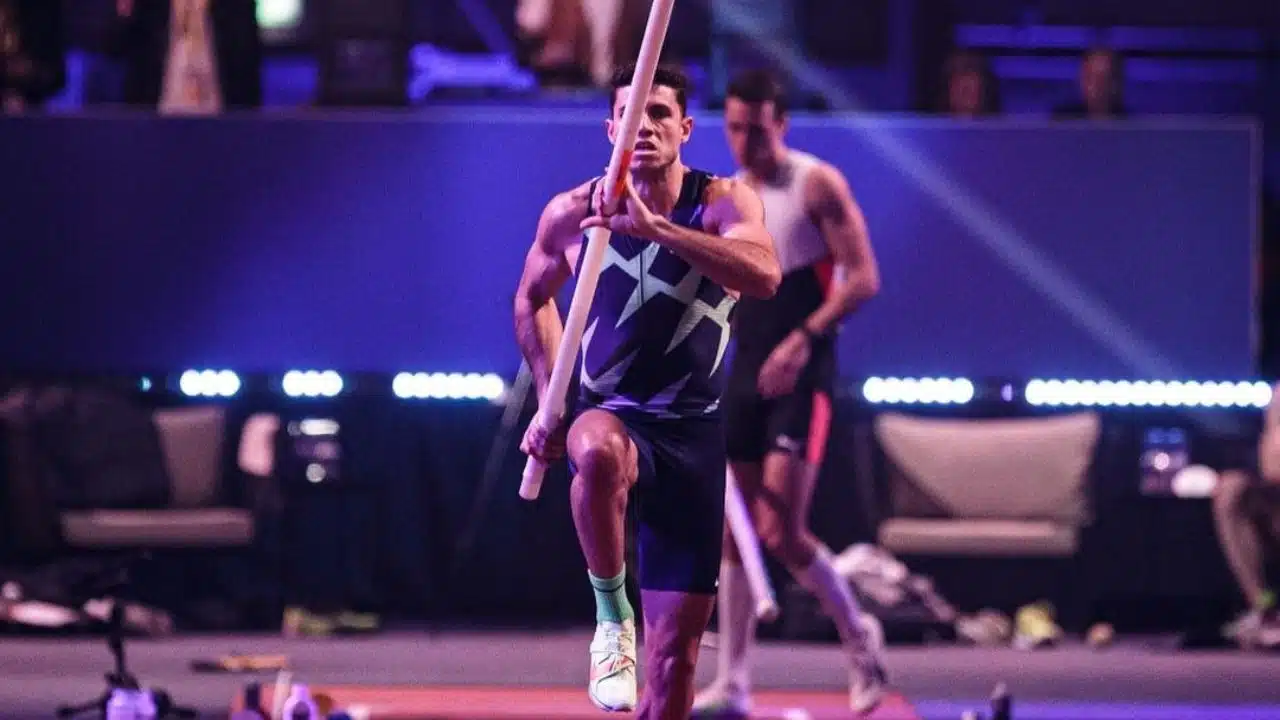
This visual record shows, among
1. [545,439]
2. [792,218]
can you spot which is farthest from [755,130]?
[545,439]

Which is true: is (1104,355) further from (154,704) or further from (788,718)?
(154,704)

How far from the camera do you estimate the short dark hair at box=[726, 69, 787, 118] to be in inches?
247

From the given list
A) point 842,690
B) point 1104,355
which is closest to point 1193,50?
point 1104,355

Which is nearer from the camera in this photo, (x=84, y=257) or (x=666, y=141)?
(x=666, y=141)

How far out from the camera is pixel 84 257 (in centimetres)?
912

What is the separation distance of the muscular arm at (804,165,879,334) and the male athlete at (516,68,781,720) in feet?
5.55

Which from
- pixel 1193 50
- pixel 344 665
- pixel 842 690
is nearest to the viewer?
pixel 842 690

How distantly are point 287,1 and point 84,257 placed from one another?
2320 millimetres

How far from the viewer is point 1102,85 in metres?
9.24

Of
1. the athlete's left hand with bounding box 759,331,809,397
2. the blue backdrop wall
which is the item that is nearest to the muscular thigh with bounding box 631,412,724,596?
the athlete's left hand with bounding box 759,331,809,397

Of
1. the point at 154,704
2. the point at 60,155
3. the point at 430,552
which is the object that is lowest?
the point at 430,552

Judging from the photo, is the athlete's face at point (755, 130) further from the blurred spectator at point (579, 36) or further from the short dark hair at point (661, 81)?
the blurred spectator at point (579, 36)

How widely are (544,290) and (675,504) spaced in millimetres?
595

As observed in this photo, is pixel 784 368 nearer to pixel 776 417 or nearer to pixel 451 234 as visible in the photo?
pixel 776 417
